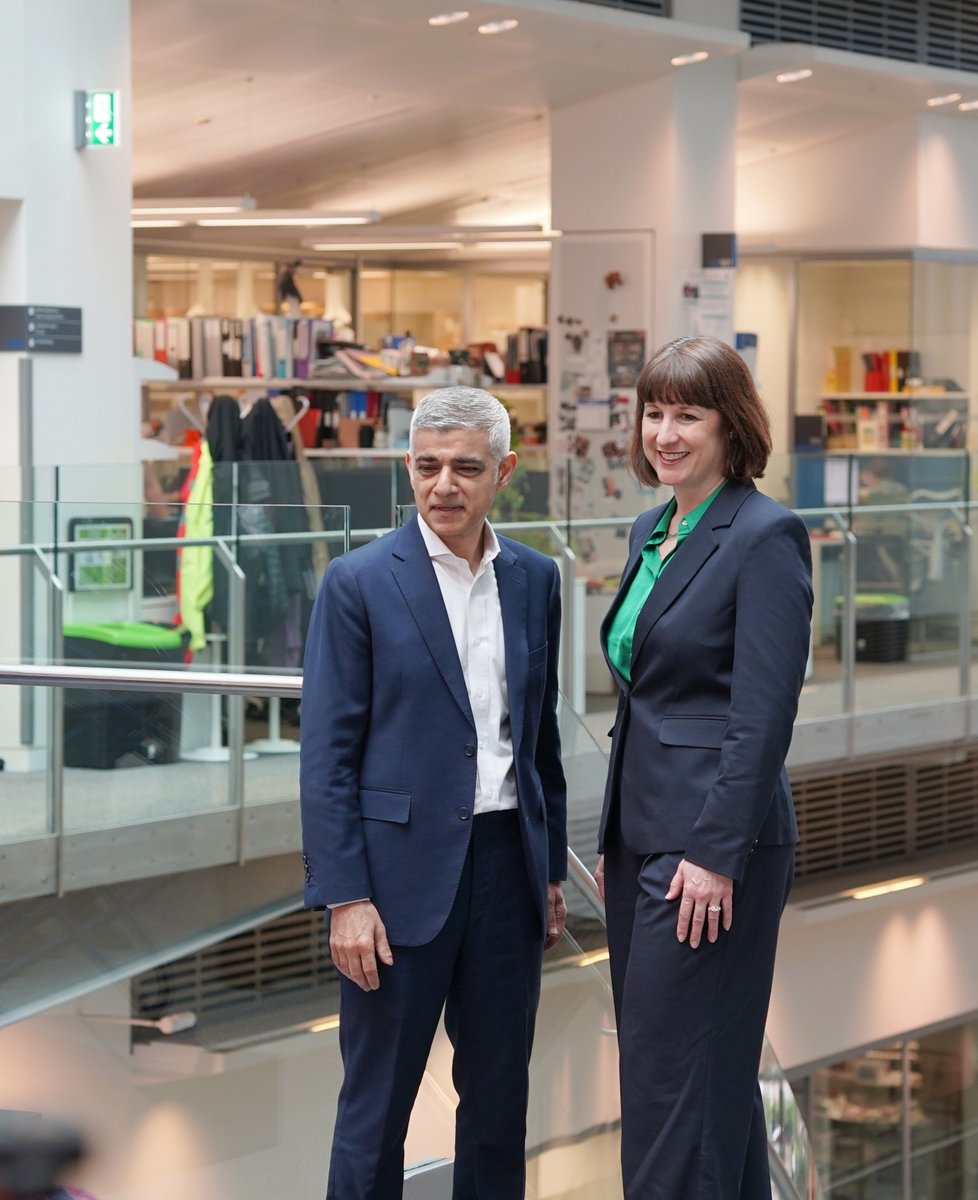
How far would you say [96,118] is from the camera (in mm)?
7203

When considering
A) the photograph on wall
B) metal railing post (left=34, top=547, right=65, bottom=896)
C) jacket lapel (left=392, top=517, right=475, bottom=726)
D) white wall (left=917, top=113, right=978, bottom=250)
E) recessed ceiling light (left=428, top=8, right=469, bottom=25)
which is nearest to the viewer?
jacket lapel (left=392, top=517, right=475, bottom=726)

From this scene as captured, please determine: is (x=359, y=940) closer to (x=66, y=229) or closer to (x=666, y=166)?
(x=66, y=229)

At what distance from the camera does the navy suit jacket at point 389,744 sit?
2.13 m

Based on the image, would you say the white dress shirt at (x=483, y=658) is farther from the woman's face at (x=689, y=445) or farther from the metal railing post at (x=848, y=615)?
the metal railing post at (x=848, y=615)

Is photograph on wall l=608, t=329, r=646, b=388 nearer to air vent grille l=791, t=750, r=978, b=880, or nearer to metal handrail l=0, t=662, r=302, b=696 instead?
air vent grille l=791, t=750, r=978, b=880

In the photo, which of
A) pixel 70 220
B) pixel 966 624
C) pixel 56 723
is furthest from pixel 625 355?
pixel 56 723

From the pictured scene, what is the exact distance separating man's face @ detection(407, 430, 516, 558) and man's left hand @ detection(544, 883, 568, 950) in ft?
1.71

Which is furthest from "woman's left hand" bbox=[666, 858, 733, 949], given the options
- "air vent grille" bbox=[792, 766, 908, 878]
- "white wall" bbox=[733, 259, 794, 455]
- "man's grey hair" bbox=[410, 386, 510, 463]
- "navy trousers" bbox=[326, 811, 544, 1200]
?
"white wall" bbox=[733, 259, 794, 455]

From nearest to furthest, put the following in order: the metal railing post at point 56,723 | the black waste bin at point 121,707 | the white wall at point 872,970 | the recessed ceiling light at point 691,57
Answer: the black waste bin at point 121,707, the metal railing post at point 56,723, the recessed ceiling light at point 691,57, the white wall at point 872,970

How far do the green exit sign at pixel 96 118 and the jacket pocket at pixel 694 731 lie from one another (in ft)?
18.9

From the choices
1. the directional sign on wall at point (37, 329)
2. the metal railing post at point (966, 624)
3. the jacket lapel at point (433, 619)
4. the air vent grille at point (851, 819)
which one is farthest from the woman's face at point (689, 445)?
the air vent grille at point (851, 819)

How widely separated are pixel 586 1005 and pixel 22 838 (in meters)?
2.00

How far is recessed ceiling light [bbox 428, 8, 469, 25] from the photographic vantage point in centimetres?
818

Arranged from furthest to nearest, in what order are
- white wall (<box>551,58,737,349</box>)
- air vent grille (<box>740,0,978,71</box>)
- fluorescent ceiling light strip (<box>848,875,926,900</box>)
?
air vent grille (<box>740,0,978,71</box>) → white wall (<box>551,58,737,349</box>) → fluorescent ceiling light strip (<box>848,875,926,900</box>)
